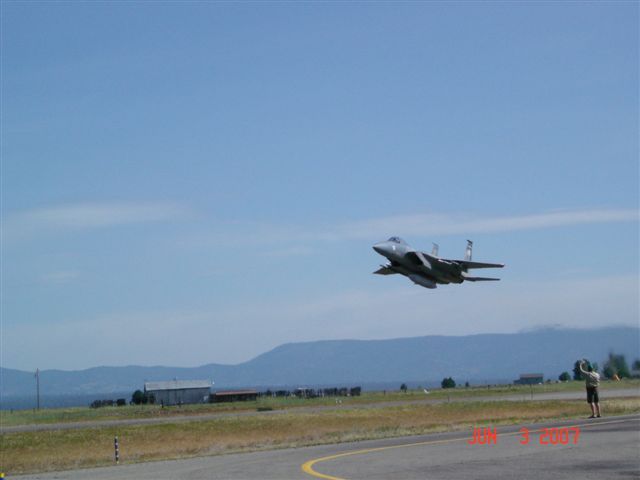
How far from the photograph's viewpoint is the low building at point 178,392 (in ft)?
397

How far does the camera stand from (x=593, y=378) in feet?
115

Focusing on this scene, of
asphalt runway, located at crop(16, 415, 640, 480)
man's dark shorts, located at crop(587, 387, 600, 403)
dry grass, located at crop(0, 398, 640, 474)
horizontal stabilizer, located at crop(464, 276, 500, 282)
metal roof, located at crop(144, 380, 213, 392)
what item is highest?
horizontal stabilizer, located at crop(464, 276, 500, 282)

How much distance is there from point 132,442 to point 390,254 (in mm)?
17644

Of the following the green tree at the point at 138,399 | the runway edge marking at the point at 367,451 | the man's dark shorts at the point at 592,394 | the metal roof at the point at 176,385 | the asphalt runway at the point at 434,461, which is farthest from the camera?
the metal roof at the point at 176,385

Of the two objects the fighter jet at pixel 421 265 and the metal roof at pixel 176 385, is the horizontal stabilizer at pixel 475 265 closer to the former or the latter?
the fighter jet at pixel 421 265

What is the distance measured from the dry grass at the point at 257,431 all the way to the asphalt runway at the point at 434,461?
5073 millimetres

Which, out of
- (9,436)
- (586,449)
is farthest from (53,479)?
(9,436)

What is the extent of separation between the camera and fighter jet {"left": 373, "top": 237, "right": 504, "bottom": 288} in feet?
150

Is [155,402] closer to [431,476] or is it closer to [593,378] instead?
[593,378]

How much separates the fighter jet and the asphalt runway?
1449 centimetres

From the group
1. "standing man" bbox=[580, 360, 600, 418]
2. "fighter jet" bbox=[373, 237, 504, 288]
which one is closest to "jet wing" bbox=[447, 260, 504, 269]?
"fighter jet" bbox=[373, 237, 504, 288]

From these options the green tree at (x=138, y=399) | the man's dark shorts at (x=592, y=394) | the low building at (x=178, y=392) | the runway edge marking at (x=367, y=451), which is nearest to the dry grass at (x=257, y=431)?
the man's dark shorts at (x=592, y=394)

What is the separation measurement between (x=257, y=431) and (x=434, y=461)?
31007 millimetres

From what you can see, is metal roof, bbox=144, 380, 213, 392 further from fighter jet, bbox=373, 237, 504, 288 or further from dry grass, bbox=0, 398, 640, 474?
fighter jet, bbox=373, 237, 504, 288
